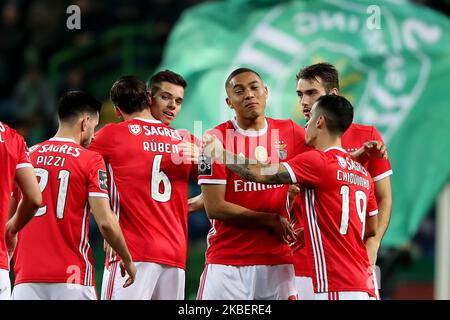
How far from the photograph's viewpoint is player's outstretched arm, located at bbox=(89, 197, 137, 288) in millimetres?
6660

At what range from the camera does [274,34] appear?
1380 centimetres

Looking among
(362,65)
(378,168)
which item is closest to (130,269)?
(378,168)

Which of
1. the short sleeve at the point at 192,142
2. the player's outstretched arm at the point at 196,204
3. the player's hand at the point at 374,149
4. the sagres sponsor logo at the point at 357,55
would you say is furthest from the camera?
the sagres sponsor logo at the point at 357,55

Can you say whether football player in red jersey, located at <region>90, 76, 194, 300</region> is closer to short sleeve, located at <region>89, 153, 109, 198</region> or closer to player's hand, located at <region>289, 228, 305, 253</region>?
short sleeve, located at <region>89, 153, 109, 198</region>

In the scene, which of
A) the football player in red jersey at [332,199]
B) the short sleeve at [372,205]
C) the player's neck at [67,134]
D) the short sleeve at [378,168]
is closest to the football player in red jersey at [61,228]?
the player's neck at [67,134]

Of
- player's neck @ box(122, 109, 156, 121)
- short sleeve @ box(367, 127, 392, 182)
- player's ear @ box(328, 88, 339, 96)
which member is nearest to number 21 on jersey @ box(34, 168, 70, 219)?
player's neck @ box(122, 109, 156, 121)

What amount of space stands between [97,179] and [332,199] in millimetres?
1421

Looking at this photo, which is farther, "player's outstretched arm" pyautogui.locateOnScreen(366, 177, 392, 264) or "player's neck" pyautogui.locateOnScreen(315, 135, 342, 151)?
"player's outstretched arm" pyautogui.locateOnScreen(366, 177, 392, 264)

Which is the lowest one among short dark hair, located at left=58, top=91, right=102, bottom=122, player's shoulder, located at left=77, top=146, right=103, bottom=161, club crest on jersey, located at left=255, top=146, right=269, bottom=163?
player's shoulder, located at left=77, top=146, right=103, bottom=161

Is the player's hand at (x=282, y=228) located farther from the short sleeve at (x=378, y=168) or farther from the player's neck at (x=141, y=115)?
the player's neck at (x=141, y=115)

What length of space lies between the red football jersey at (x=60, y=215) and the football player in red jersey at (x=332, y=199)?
929 millimetres

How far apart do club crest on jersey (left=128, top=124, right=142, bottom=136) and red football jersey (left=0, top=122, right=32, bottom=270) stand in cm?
91

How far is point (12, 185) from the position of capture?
6.56m

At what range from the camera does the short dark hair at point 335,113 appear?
6664 mm
